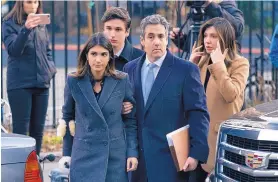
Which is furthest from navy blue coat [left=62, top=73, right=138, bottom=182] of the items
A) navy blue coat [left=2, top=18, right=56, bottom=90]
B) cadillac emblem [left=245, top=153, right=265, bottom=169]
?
navy blue coat [left=2, top=18, right=56, bottom=90]

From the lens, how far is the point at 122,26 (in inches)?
272

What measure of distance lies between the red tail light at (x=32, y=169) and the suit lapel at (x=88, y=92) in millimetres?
579

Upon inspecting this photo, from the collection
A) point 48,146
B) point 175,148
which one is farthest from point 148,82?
point 48,146

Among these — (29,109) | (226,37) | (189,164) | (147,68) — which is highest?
(226,37)

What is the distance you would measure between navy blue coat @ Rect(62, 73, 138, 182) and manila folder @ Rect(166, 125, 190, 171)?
31cm

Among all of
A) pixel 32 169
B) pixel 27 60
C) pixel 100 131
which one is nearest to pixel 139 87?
pixel 100 131

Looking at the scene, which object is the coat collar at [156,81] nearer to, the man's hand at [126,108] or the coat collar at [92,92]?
the man's hand at [126,108]

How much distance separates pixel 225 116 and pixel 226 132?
1.04m

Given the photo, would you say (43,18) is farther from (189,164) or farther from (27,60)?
(189,164)

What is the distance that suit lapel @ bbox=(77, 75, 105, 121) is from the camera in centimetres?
600

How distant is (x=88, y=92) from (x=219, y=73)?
1220 mm

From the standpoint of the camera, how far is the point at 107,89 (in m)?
6.08

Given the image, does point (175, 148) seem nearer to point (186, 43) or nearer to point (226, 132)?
point (226, 132)

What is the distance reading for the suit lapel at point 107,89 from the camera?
6059 millimetres
